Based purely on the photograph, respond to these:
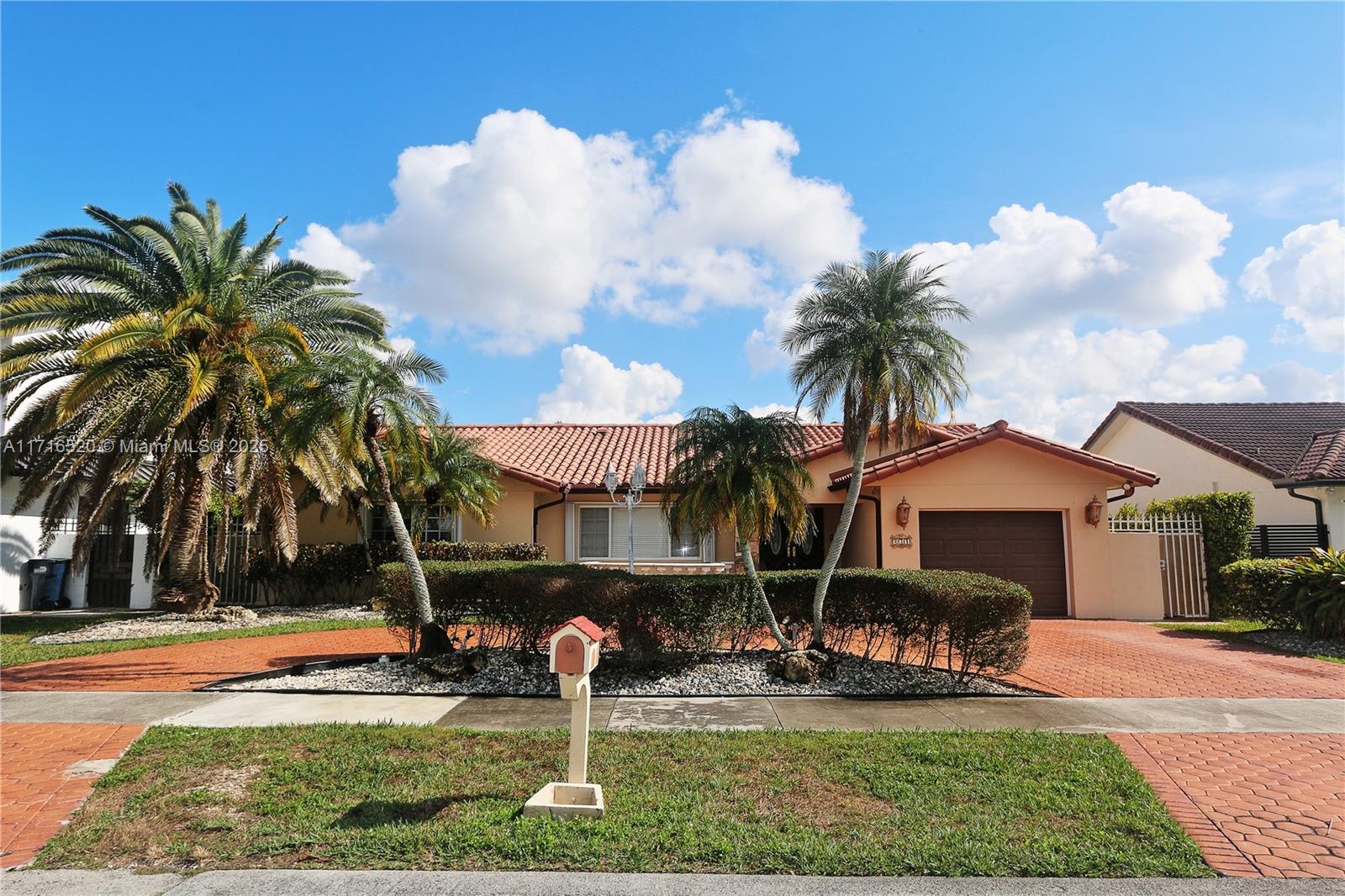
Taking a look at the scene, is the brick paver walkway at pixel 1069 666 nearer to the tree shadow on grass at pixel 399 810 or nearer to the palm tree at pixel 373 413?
the palm tree at pixel 373 413

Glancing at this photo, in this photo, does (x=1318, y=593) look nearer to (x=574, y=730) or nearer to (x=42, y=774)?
(x=574, y=730)

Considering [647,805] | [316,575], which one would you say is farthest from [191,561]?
[647,805]

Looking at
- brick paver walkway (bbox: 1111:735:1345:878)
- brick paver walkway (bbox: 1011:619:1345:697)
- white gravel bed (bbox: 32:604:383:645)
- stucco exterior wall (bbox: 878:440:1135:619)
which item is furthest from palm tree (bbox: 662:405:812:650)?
white gravel bed (bbox: 32:604:383:645)

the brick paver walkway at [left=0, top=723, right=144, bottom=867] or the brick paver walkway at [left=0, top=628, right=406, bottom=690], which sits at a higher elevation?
the brick paver walkway at [left=0, top=628, right=406, bottom=690]

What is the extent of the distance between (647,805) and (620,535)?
14899 mm

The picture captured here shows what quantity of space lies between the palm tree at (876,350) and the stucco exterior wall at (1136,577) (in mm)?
8943

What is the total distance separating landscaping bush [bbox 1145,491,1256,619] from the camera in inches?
609

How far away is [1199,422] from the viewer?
2480cm

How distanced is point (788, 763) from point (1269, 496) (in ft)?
66.9

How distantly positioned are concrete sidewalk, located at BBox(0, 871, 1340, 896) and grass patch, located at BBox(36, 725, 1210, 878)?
4.2 inches

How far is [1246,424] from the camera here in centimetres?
2467

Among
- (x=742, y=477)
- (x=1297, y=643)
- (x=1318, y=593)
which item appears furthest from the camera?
(x=1318, y=593)

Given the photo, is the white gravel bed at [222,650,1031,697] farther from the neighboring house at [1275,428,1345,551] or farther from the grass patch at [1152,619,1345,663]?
the neighboring house at [1275,428,1345,551]

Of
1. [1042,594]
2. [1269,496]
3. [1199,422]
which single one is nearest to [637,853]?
[1042,594]
